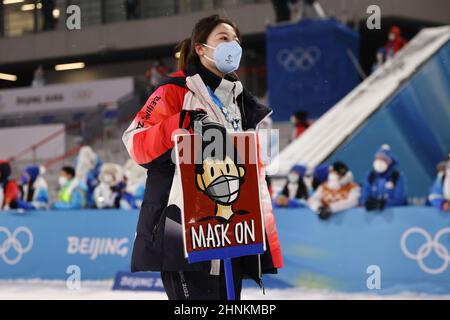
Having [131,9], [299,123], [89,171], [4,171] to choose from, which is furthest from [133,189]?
[131,9]

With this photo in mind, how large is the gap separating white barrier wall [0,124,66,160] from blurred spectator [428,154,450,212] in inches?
452

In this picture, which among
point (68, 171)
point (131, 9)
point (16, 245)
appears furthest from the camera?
point (131, 9)

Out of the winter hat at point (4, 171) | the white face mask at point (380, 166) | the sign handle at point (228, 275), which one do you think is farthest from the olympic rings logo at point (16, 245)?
the sign handle at point (228, 275)

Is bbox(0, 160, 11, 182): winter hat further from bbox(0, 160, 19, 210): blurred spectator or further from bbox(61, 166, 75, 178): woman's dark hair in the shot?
bbox(61, 166, 75, 178): woman's dark hair

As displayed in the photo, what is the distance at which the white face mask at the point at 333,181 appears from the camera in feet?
25.7

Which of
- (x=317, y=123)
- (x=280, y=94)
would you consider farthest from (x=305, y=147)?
(x=280, y=94)

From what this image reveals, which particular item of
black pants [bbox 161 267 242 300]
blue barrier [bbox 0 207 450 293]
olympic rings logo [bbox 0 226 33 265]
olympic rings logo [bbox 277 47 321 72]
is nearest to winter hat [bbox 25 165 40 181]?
blue barrier [bbox 0 207 450 293]

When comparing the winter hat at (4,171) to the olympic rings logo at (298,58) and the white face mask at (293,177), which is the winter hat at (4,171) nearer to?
the white face mask at (293,177)

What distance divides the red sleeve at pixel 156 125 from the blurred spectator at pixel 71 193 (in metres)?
6.87

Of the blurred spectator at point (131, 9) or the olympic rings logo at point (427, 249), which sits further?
the blurred spectator at point (131, 9)

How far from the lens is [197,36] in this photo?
2.57 m

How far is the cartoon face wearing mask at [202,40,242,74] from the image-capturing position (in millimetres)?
2488

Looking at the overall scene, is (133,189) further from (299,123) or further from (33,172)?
(299,123)

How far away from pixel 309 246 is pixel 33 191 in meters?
4.21
